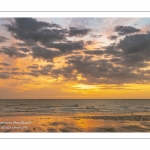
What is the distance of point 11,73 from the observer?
27.0 ft

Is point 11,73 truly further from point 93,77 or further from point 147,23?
point 147,23

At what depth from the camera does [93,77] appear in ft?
29.7

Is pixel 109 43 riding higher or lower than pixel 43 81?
higher

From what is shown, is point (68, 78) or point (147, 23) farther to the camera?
point (68, 78)
